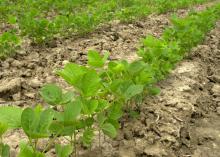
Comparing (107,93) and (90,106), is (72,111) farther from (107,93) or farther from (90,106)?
(107,93)

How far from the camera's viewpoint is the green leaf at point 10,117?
6.56ft

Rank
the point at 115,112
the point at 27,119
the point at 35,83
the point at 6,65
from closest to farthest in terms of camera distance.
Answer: the point at 27,119
the point at 115,112
the point at 35,83
the point at 6,65

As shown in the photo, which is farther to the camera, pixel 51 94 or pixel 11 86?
pixel 11 86

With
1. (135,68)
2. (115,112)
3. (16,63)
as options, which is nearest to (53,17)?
(16,63)

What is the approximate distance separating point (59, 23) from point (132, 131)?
3.63 m

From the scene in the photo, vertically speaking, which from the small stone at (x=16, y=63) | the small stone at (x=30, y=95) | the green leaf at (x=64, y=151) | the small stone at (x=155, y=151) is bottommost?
the small stone at (x=155, y=151)

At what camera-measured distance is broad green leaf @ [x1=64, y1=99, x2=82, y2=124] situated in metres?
2.19

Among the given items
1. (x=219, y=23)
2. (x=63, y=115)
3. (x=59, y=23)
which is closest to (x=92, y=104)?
(x=63, y=115)

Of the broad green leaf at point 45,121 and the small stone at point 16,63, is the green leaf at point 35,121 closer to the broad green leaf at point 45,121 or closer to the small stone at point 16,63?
the broad green leaf at point 45,121

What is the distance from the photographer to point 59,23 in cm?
634

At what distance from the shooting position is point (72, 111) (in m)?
2.19

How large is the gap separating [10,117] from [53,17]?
24.9 feet

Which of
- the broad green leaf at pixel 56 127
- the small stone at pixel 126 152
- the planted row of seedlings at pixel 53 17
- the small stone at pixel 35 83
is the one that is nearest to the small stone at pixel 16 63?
the planted row of seedlings at pixel 53 17

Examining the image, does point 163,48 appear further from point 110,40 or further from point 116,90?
point 110,40
